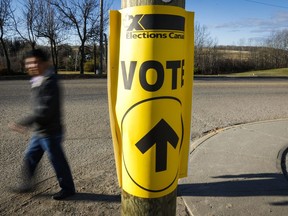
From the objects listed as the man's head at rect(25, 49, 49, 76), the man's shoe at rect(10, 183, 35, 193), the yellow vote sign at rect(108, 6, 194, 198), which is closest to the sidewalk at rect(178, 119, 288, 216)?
the yellow vote sign at rect(108, 6, 194, 198)

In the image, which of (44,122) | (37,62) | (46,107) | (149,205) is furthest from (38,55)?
(149,205)

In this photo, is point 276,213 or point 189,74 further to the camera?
point 276,213

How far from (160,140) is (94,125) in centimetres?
529

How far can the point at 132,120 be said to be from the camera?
1742 millimetres

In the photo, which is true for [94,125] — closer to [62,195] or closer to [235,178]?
[62,195]

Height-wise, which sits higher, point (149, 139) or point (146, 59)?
point (146, 59)

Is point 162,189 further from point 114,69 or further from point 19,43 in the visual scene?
point 19,43

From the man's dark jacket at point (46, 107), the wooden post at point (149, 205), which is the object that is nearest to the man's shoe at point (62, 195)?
the man's dark jacket at point (46, 107)

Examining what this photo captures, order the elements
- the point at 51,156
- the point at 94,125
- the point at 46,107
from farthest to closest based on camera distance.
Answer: the point at 94,125, the point at 51,156, the point at 46,107

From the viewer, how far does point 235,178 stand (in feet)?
13.3

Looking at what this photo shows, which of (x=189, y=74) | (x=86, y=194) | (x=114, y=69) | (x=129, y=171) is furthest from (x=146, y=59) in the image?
(x=86, y=194)

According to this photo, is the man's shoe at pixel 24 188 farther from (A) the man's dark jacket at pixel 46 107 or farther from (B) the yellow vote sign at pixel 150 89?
(B) the yellow vote sign at pixel 150 89

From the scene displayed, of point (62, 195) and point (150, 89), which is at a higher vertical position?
point (150, 89)

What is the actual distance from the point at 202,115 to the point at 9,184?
5565 mm
